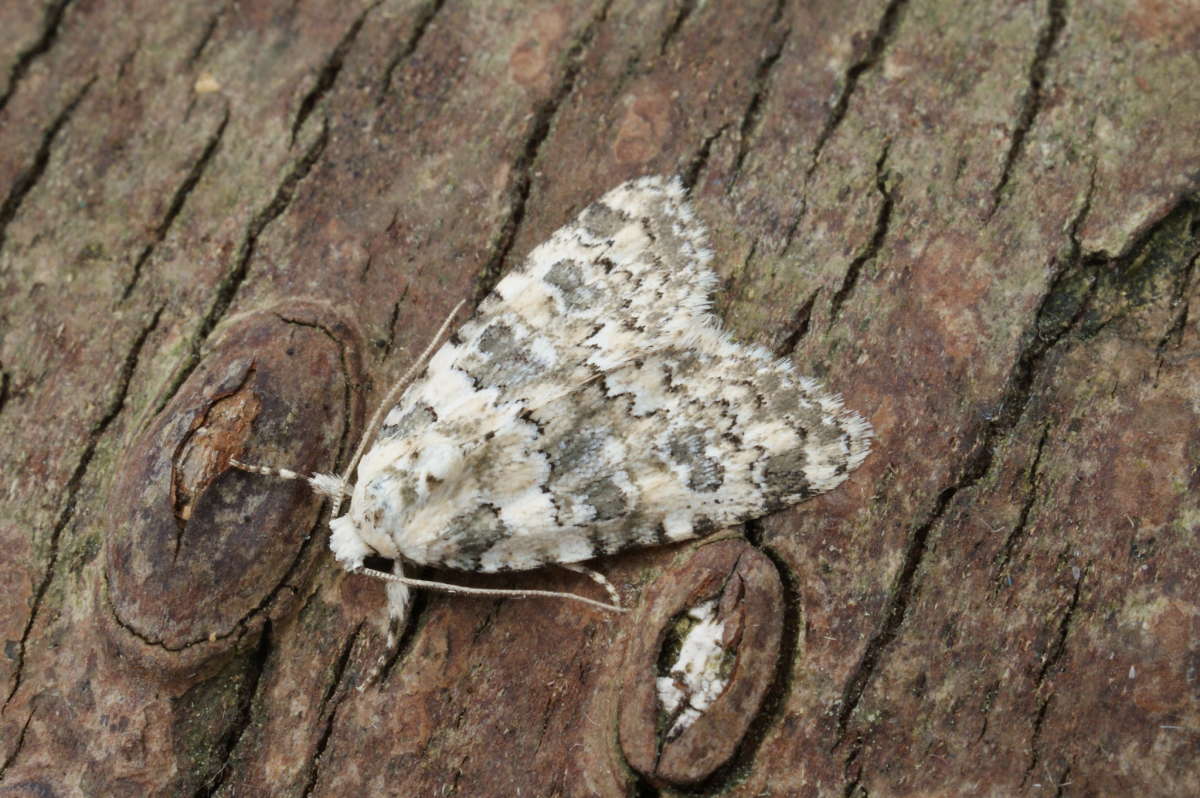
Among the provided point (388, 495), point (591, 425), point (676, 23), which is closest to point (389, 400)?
point (388, 495)

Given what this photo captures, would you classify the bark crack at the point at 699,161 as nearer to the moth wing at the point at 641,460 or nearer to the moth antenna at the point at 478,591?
the moth wing at the point at 641,460

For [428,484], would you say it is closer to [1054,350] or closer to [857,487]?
[857,487]

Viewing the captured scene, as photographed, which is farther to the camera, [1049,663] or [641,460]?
[641,460]

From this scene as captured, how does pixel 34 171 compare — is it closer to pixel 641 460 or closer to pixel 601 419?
pixel 601 419

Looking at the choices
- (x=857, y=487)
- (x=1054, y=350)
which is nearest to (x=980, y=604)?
(x=857, y=487)

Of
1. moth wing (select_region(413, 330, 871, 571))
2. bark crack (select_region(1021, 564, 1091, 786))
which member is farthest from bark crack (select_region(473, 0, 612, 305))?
bark crack (select_region(1021, 564, 1091, 786))

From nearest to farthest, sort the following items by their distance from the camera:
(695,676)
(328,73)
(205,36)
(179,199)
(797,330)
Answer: (695,676), (797,330), (179,199), (328,73), (205,36)
